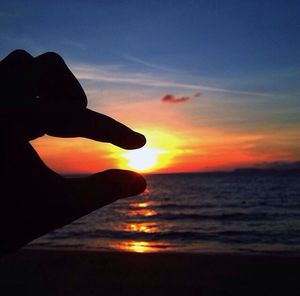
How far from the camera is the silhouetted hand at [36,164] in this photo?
73 cm

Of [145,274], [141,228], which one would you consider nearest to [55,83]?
[145,274]

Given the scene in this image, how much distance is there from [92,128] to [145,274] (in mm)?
11185

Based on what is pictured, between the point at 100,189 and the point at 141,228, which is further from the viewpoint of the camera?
the point at 141,228

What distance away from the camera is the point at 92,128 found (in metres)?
0.77

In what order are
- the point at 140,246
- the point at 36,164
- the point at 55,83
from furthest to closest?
the point at 140,246, the point at 55,83, the point at 36,164

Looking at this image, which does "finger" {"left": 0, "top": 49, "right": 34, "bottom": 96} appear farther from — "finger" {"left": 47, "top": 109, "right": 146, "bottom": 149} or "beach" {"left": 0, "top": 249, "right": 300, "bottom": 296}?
"beach" {"left": 0, "top": 249, "right": 300, "bottom": 296}

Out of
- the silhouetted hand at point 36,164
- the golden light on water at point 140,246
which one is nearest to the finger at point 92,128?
the silhouetted hand at point 36,164

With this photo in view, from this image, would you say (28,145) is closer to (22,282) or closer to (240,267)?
(22,282)

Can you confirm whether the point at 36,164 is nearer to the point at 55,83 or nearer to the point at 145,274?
the point at 55,83

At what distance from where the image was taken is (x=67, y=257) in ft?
46.0

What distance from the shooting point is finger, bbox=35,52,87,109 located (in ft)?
2.89

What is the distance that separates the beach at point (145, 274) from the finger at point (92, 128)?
30.7ft

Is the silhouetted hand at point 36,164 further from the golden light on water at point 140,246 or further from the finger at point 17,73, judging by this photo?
the golden light on water at point 140,246

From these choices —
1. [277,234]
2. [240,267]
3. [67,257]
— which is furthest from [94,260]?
[277,234]
